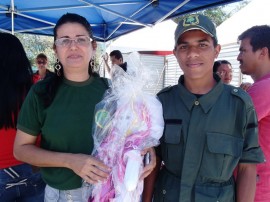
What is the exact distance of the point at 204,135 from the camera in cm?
147

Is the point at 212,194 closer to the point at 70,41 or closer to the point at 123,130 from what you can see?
the point at 123,130

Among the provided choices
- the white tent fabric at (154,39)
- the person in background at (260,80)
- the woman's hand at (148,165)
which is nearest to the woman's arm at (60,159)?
the woman's hand at (148,165)

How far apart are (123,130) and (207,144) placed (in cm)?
47

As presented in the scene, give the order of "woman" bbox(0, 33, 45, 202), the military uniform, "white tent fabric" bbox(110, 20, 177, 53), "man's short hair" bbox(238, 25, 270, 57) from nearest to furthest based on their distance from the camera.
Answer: the military uniform < "woman" bbox(0, 33, 45, 202) < "man's short hair" bbox(238, 25, 270, 57) < "white tent fabric" bbox(110, 20, 177, 53)

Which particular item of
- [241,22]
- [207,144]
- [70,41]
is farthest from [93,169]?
[241,22]

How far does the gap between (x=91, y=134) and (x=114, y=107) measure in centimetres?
25

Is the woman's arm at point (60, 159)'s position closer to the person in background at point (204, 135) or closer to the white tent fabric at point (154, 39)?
the person in background at point (204, 135)

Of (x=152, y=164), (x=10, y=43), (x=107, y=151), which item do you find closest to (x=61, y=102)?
(x=107, y=151)

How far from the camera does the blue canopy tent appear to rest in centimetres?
377

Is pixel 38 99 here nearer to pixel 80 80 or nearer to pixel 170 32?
pixel 80 80

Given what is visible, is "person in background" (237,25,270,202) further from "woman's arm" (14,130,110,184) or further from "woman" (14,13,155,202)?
"woman's arm" (14,130,110,184)

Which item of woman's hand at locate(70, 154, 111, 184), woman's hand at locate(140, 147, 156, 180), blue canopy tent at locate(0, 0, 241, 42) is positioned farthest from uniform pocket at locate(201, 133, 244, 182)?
blue canopy tent at locate(0, 0, 241, 42)

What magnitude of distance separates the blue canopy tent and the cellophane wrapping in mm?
2268

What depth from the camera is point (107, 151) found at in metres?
1.29
